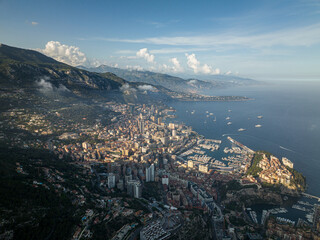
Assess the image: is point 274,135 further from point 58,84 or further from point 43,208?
point 58,84

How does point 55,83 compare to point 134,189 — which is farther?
point 55,83

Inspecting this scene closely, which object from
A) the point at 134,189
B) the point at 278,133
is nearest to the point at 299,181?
the point at 134,189

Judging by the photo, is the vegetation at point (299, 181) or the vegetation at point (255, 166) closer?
the vegetation at point (299, 181)

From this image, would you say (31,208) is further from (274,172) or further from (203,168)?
(274,172)

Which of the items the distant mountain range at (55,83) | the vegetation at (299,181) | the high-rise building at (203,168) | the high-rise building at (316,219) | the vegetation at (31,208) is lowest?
the high-rise building at (203,168)

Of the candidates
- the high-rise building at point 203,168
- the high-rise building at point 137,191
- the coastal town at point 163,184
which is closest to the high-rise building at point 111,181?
the coastal town at point 163,184

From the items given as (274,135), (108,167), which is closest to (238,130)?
(274,135)

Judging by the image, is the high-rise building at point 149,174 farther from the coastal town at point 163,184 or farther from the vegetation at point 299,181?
the vegetation at point 299,181

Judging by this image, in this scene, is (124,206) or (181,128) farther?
(181,128)

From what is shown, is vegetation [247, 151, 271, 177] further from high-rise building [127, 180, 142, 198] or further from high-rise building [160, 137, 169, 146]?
high-rise building [127, 180, 142, 198]
